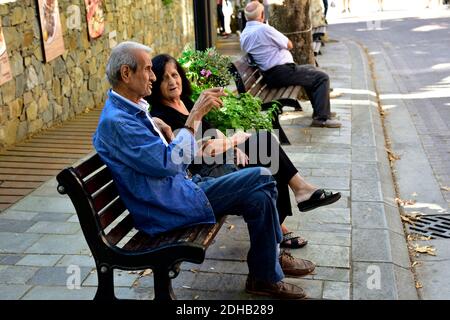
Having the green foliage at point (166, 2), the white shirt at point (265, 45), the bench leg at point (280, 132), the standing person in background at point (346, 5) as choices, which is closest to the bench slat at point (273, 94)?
the white shirt at point (265, 45)

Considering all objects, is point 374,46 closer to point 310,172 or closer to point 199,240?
point 310,172

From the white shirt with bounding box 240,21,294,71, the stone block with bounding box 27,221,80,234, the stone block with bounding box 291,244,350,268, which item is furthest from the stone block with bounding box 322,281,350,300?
the white shirt with bounding box 240,21,294,71

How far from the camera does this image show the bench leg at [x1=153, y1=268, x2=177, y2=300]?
3.23 metres

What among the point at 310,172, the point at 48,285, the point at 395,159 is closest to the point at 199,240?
the point at 48,285

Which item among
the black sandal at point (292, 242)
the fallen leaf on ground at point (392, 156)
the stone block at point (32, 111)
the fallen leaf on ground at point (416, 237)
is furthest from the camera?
the stone block at point (32, 111)

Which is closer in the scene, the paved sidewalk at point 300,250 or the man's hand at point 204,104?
the man's hand at point 204,104

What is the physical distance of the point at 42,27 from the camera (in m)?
8.04

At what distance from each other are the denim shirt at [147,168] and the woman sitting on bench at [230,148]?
2.55 feet

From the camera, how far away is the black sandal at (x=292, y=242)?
4.53 m

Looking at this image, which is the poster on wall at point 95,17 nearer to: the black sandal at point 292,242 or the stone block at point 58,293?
the black sandal at point 292,242

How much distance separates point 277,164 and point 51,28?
4838mm

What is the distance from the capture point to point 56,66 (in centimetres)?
853

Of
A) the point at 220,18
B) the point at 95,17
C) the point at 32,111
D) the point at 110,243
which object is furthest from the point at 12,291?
the point at 220,18

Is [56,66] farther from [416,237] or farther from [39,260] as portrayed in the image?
[416,237]
